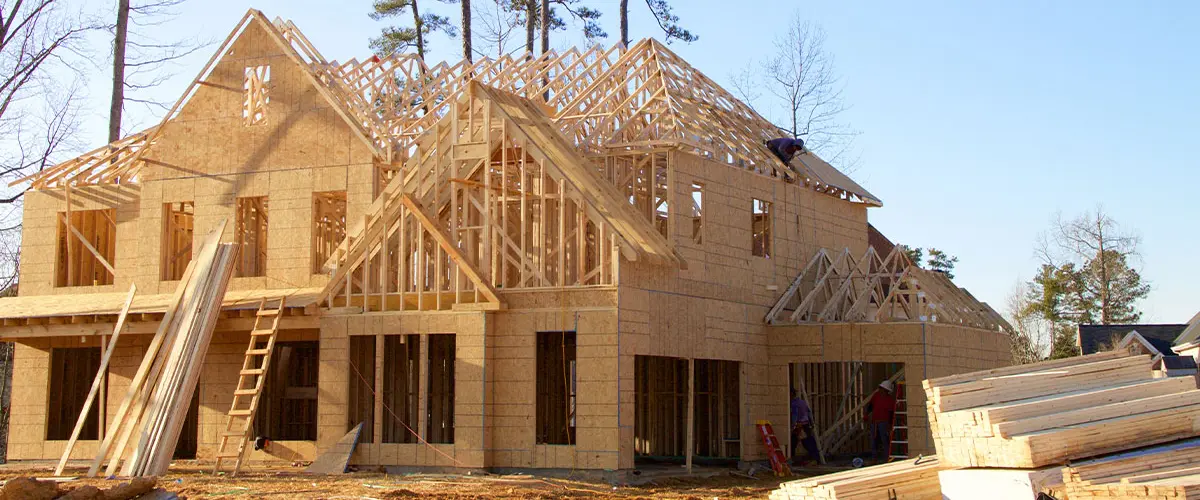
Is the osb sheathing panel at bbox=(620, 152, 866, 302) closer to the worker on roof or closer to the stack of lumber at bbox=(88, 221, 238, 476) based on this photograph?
the worker on roof

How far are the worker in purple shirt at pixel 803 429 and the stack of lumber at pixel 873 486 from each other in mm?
7893

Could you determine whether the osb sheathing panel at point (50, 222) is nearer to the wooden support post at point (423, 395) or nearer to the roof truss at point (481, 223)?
the roof truss at point (481, 223)

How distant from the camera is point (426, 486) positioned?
650 inches

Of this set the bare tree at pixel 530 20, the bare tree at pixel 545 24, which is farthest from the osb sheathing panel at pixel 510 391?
the bare tree at pixel 530 20

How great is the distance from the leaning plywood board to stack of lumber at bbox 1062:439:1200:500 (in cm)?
16

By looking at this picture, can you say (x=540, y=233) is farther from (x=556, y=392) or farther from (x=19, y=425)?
(x=19, y=425)

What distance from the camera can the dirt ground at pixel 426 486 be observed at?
15312 mm

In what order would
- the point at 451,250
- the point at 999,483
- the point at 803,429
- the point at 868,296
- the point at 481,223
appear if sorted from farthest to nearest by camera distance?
the point at 803,429, the point at 868,296, the point at 481,223, the point at 451,250, the point at 999,483

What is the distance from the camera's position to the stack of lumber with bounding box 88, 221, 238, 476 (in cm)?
1753

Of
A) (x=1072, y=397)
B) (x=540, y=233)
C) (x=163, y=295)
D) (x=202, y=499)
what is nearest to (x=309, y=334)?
(x=163, y=295)

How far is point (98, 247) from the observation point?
24.5 m

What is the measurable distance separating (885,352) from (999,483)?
878 cm

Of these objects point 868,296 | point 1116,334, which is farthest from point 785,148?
point 1116,334

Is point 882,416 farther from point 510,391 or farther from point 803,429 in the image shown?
point 510,391
